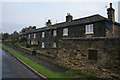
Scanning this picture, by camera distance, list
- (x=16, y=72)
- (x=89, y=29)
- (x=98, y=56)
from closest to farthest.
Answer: (x=98, y=56)
(x=16, y=72)
(x=89, y=29)

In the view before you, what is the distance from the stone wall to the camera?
7.39 metres

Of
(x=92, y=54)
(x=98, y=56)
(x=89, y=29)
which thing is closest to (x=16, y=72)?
(x=92, y=54)

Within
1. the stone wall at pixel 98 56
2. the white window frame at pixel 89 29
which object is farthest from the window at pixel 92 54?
the white window frame at pixel 89 29

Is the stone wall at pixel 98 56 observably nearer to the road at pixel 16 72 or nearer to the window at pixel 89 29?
the road at pixel 16 72

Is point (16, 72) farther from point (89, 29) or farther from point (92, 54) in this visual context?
point (89, 29)

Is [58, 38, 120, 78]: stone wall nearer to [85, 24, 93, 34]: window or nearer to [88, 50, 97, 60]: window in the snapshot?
[88, 50, 97, 60]: window

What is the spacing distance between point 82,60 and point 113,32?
12.8 m

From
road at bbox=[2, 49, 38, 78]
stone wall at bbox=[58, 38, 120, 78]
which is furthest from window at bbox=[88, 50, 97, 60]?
road at bbox=[2, 49, 38, 78]

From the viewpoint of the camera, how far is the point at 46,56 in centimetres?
1514

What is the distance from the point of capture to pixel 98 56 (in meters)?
8.34

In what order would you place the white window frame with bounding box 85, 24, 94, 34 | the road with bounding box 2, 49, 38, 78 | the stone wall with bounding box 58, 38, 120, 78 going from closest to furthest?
the stone wall with bounding box 58, 38, 120, 78 < the road with bounding box 2, 49, 38, 78 < the white window frame with bounding box 85, 24, 94, 34

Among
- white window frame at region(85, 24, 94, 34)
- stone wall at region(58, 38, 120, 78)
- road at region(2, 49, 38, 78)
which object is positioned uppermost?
white window frame at region(85, 24, 94, 34)

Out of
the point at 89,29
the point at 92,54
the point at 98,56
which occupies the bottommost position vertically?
the point at 98,56

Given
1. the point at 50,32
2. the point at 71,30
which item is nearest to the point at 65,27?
the point at 71,30
